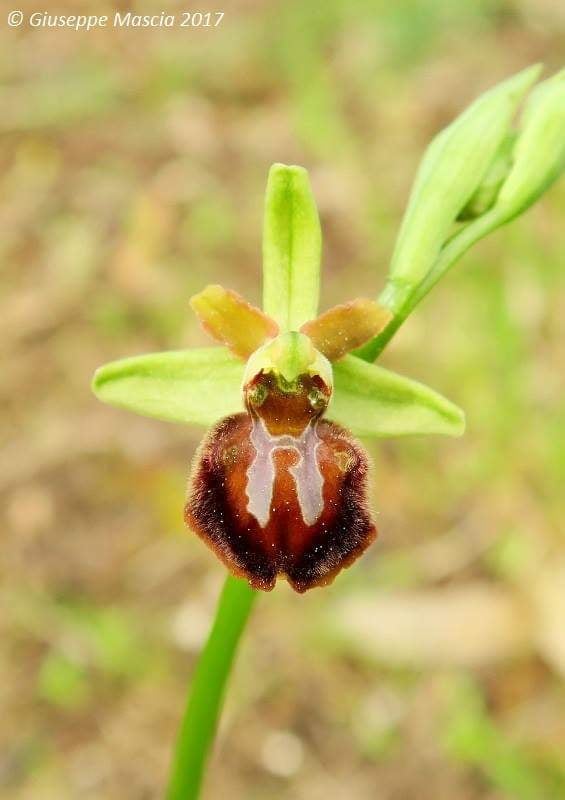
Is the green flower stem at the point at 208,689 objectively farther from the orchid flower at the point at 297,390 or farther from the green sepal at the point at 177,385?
the green sepal at the point at 177,385

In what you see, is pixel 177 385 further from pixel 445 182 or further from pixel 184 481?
pixel 184 481

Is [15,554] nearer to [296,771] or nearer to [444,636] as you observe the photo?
[296,771]

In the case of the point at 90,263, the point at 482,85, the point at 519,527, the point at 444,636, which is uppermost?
the point at 482,85

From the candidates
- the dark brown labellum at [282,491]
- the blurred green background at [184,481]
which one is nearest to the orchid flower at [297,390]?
the dark brown labellum at [282,491]

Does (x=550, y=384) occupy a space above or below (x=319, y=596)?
above

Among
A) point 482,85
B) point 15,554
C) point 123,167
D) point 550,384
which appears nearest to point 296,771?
point 15,554

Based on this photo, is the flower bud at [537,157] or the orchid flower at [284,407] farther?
the flower bud at [537,157]

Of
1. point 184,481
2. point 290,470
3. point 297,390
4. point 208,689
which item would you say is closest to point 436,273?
point 297,390
